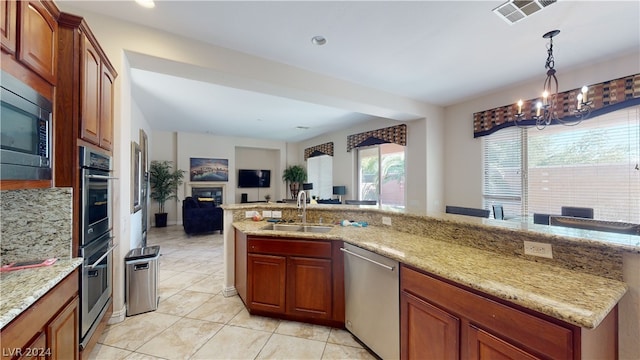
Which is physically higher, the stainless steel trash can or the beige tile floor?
the stainless steel trash can

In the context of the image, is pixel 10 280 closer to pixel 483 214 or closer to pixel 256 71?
pixel 256 71

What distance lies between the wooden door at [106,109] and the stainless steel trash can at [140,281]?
1112 mm

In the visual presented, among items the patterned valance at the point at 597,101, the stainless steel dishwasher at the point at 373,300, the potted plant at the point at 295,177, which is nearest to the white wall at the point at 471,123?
the patterned valance at the point at 597,101

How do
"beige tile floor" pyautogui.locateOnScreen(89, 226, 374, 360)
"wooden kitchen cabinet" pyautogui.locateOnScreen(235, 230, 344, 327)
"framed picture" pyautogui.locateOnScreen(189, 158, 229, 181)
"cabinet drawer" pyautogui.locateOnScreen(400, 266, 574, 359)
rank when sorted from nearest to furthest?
"cabinet drawer" pyautogui.locateOnScreen(400, 266, 574, 359)
"beige tile floor" pyautogui.locateOnScreen(89, 226, 374, 360)
"wooden kitchen cabinet" pyautogui.locateOnScreen(235, 230, 344, 327)
"framed picture" pyautogui.locateOnScreen(189, 158, 229, 181)

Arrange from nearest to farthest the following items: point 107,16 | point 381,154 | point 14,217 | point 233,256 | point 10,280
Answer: point 10,280
point 14,217
point 107,16
point 233,256
point 381,154

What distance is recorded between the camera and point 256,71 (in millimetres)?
2965

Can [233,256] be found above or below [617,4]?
below

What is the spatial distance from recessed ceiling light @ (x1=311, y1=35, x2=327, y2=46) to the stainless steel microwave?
86.1 inches

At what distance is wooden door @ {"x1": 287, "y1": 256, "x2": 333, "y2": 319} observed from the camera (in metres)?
2.23

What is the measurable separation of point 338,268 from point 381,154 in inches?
179

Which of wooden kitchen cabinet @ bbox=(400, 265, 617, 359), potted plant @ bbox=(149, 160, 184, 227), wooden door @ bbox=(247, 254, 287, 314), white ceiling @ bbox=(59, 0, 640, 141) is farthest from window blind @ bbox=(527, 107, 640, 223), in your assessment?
potted plant @ bbox=(149, 160, 184, 227)

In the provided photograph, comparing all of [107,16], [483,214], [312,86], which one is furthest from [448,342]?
[107,16]

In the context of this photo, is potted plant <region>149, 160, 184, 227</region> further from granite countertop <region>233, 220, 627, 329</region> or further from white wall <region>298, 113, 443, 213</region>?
granite countertop <region>233, 220, 627, 329</region>

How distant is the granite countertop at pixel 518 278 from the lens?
3.09 ft
